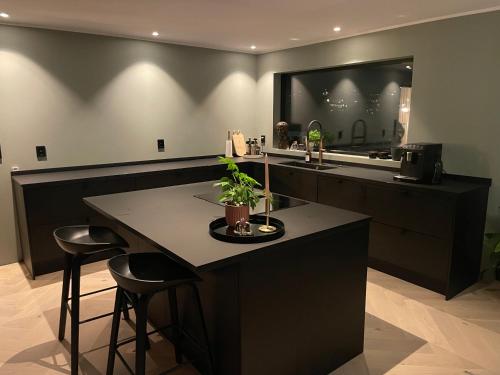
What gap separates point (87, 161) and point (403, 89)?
11.3 feet

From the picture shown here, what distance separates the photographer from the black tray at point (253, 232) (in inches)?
73.5

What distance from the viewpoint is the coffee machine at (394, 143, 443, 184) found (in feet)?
10.8

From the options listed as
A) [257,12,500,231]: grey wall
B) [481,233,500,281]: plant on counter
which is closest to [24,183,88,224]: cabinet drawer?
[257,12,500,231]: grey wall

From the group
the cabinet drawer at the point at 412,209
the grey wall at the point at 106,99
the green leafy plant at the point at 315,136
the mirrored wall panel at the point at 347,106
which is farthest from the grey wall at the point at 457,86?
the grey wall at the point at 106,99

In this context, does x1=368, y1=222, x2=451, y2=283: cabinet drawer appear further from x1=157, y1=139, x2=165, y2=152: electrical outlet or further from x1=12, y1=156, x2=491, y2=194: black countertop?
x1=157, y1=139, x2=165, y2=152: electrical outlet

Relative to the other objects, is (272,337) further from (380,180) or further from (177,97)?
(177,97)

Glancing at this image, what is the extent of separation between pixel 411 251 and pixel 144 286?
2487mm

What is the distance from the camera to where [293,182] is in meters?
4.38

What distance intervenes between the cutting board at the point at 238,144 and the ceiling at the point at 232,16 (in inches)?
54.6

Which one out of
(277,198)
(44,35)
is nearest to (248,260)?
(277,198)

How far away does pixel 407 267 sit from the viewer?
3432 millimetres

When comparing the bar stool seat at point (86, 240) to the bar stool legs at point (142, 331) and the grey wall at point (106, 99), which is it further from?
the grey wall at point (106, 99)

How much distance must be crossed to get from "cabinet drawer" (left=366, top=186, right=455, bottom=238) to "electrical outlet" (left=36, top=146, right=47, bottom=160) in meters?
3.21

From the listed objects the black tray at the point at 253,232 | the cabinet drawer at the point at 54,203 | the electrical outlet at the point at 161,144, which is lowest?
the cabinet drawer at the point at 54,203
